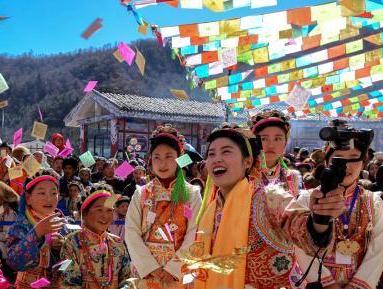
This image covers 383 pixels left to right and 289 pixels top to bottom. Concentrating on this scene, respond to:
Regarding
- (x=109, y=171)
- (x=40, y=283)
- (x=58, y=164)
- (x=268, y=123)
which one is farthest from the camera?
(x=109, y=171)

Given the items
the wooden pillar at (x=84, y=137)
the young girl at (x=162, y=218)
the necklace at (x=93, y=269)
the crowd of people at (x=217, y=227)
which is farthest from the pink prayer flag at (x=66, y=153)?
the wooden pillar at (x=84, y=137)

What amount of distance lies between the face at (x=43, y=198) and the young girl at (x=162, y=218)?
59 cm

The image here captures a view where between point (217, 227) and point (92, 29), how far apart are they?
405 centimetres

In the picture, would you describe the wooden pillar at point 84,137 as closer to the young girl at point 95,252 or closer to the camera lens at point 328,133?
the young girl at point 95,252

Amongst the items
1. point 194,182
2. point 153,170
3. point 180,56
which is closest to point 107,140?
point 180,56

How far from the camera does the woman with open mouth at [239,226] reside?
7.13 feet

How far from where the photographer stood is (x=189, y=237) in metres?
3.61

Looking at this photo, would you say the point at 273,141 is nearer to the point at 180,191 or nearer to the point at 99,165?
the point at 180,191

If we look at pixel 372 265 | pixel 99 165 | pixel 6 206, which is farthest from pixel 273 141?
pixel 99 165

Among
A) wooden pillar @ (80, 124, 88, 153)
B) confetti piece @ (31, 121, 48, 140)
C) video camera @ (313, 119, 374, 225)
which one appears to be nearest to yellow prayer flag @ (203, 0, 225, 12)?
confetti piece @ (31, 121, 48, 140)

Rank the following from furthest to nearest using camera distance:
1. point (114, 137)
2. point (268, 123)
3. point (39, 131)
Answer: point (114, 137) → point (39, 131) → point (268, 123)

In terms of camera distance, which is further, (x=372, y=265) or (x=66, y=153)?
(x=66, y=153)

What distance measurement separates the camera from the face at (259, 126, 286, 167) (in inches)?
138

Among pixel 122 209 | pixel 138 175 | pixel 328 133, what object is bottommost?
pixel 122 209
